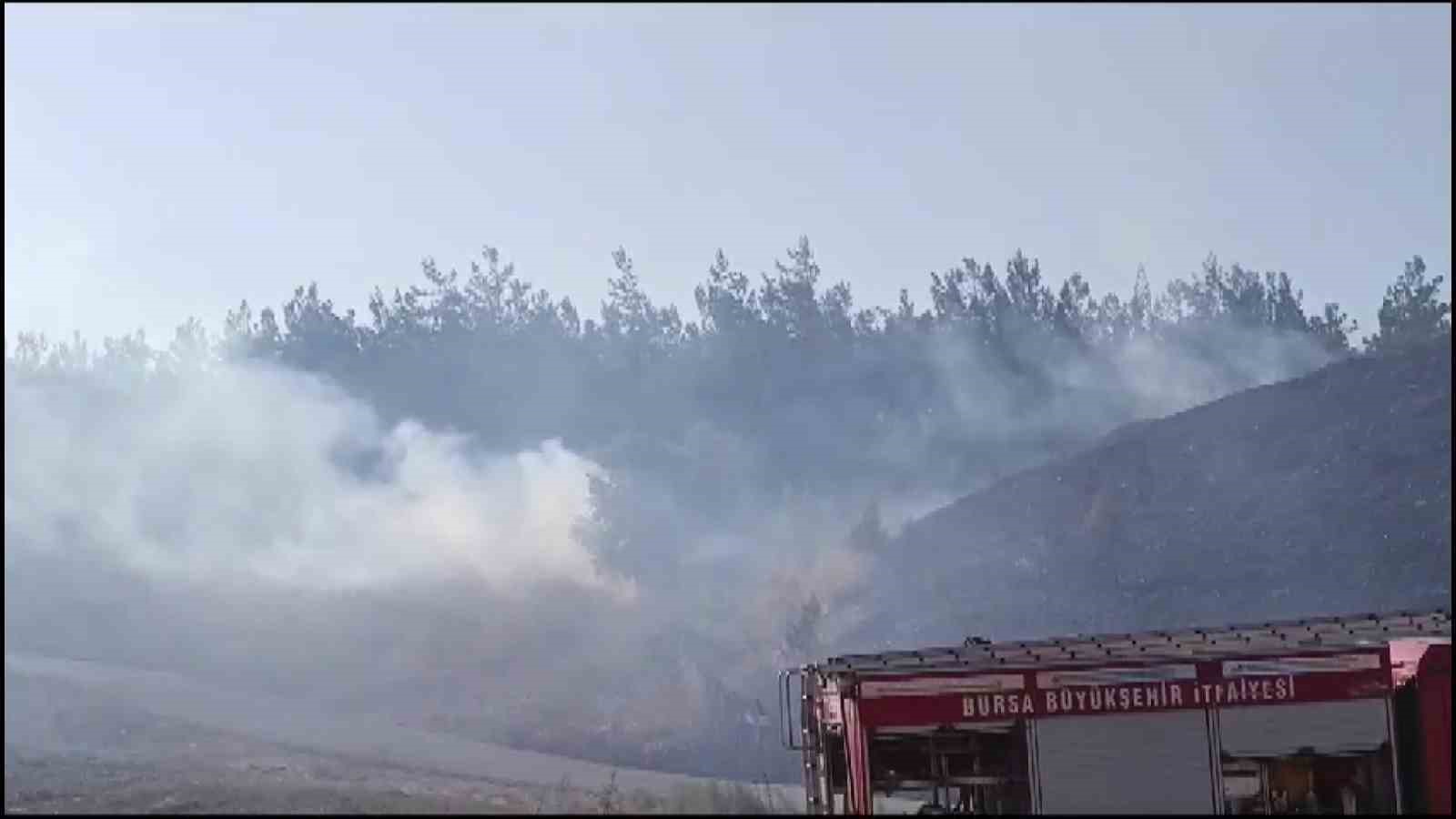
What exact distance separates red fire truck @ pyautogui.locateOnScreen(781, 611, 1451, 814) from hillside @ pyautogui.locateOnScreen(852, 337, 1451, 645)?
24000 mm

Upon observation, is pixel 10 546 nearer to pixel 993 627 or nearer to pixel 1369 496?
pixel 993 627

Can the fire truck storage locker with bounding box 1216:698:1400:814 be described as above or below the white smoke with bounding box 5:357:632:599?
below

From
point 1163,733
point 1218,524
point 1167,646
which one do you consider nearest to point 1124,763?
point 1163,733

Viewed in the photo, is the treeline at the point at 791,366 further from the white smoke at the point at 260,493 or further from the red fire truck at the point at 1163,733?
the red fire truck at the point at 1163,733

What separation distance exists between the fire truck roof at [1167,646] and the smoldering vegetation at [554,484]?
Result: 45.2 ft

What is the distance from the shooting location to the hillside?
43594mm

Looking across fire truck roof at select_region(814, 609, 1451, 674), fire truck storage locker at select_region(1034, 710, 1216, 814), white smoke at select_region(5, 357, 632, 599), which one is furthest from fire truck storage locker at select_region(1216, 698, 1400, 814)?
white smoke at select_region(5, 357, 632, 599)

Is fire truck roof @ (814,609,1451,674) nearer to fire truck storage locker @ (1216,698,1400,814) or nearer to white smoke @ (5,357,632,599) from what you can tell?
fire truck storage locker @ (1216,698,1400,814)

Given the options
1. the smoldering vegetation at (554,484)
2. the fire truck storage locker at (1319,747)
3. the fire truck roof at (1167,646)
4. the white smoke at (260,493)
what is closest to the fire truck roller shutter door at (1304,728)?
the fire truck storage locker at (1319,747)

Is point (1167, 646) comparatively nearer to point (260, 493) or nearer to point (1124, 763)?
point (1124, 763)

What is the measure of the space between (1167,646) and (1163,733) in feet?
5.32

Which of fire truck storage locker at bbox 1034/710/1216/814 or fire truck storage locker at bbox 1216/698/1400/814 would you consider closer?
fire truck storage locker at bbox 1034/710/1216/814

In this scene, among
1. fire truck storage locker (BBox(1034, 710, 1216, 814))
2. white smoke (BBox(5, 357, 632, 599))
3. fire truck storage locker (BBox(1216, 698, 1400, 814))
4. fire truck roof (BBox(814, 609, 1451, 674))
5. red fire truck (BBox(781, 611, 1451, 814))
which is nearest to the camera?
fire truck storage locker (BBox(1034, 710, 1216, 814))

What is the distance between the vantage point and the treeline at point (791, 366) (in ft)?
173
